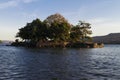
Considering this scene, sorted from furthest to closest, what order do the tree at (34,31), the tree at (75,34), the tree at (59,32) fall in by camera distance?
the tree at (75,34) < the tree at (34,31) < the tree at (59,32)

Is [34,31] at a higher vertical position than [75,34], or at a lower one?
higher

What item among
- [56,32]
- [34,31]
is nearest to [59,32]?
[56,32]

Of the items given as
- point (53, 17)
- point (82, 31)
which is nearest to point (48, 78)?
point (82, 31)

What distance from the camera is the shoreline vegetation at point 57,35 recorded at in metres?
142

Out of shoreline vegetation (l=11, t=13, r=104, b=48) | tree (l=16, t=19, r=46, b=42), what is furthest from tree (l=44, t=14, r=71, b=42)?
tree (l=16, t=19, r=46, b=42)

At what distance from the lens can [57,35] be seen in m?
141

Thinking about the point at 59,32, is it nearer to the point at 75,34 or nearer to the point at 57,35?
the point at 57,35

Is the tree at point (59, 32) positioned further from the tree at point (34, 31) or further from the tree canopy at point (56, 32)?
the tree at point (34, 31)

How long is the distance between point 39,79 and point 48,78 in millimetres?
1368

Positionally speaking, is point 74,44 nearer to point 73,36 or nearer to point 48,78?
point 73,36

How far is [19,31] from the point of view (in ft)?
555

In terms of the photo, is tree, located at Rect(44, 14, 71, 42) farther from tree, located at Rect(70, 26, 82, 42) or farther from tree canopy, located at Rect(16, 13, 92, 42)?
tree, located at Rect(70, 26, 82, 42)

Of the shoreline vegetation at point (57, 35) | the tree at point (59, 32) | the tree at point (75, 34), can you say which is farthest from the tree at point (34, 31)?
the tree at point (75, 34)

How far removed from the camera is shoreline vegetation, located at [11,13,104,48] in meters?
142
